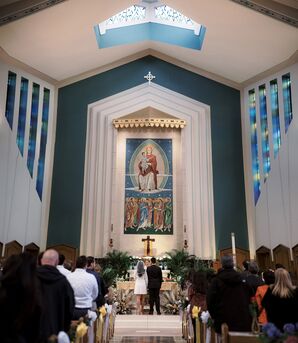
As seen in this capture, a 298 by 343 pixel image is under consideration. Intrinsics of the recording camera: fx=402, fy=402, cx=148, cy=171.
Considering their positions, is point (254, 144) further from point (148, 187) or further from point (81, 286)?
point (81, 286)

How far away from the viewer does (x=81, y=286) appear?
4266mm

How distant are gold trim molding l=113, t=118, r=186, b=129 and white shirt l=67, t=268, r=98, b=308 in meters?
9.42

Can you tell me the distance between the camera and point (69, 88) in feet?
46.4

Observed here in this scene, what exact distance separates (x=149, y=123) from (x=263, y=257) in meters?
5.61

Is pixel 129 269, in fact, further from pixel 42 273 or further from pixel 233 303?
pixel 42 273

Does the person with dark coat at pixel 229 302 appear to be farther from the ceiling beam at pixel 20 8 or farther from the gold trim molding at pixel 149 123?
the gold trim molding at pixel 149 123

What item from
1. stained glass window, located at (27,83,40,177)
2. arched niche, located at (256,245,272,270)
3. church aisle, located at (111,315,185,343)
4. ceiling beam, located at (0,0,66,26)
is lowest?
church aisle, located at (111,315,185,343)

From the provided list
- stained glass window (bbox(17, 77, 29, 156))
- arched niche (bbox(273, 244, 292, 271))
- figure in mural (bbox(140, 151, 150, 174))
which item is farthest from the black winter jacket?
figure in mural (bbox(140, 151, 150, 174))

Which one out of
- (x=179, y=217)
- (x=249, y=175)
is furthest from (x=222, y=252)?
(x=249, y=175)

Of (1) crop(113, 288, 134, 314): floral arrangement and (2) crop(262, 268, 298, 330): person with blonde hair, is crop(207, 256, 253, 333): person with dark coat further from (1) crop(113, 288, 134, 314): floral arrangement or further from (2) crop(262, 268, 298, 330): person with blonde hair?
(1) crop(113, 288, 134, 314): floral arrangement

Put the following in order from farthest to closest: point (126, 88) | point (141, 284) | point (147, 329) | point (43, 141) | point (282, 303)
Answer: point (126, 88)
point (43, 141)
point (141, 284)
point (147, 329)
point (282, 303)

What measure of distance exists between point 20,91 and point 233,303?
10771 mm

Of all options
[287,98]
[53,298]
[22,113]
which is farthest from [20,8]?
[53,298]

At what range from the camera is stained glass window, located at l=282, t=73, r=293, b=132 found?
1188 centimetres
